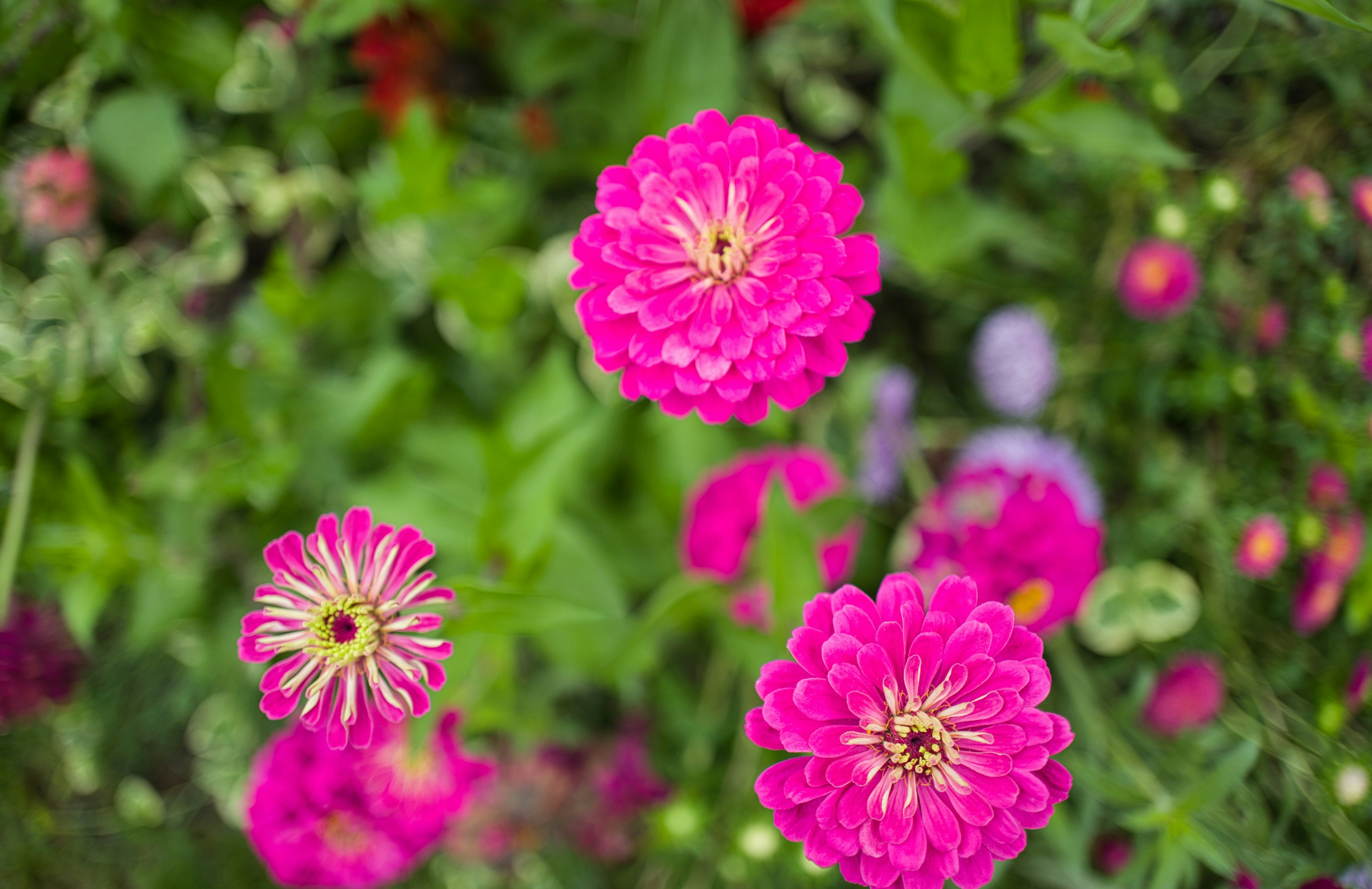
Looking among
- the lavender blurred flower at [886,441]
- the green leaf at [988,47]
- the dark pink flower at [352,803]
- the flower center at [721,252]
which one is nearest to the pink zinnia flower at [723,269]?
the flower center at [721,252]

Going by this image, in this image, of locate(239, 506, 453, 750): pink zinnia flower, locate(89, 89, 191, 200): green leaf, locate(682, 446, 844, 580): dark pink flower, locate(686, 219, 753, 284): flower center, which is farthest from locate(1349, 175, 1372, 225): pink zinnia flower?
locate(89, 89, 191, 200): green leaf

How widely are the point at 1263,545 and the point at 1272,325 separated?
0.85 feet

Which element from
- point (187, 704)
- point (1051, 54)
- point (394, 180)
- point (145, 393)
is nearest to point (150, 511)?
point (145, 393)

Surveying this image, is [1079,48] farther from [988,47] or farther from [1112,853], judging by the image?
[1112,853]

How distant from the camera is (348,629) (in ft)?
1.63

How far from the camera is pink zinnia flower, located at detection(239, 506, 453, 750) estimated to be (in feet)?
1.59

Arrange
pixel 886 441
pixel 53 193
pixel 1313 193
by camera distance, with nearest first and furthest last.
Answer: pixel 1313 193 → pixel 53 193 → pixel 886 441

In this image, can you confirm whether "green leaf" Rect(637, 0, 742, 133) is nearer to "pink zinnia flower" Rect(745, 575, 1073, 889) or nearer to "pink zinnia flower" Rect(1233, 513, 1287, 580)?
"pink zinnia flower" Rect(745, 575, 1073, 889)

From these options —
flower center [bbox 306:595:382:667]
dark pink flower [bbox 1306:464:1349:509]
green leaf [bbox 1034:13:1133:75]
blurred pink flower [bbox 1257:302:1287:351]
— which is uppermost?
green leaf [bbox 1034:13:1133:75]

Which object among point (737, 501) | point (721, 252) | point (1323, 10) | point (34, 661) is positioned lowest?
point (34, 661)

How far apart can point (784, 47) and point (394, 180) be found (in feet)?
2.02

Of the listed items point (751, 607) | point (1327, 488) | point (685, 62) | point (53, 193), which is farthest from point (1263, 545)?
point (53, 193)

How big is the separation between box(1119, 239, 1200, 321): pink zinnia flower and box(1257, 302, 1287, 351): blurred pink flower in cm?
8

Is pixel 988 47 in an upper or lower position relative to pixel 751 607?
upper
